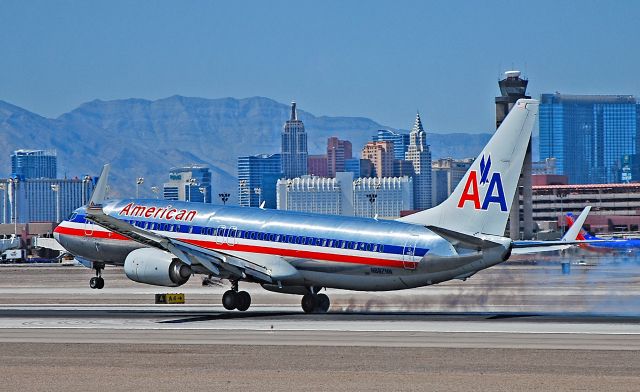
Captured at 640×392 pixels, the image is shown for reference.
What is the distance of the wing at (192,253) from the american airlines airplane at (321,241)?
0.05m

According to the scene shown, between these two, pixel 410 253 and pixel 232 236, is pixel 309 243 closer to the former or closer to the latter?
pixel 232 236

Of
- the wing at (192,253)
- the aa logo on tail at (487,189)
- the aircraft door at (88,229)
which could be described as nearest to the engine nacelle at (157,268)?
the wing at (192,253)

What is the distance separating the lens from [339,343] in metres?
45.2

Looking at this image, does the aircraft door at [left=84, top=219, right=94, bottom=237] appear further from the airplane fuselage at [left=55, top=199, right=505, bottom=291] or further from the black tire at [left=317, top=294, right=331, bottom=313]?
the black tire at [left=317, top=294, right=331, bottom=313]

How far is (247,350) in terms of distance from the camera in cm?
4338

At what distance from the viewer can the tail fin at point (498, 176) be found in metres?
54.8

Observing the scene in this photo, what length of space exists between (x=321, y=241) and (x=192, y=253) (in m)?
5.86

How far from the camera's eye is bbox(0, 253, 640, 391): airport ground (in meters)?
35.5

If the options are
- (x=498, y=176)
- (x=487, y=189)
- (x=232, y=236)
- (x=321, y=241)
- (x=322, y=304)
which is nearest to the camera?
(x=498, y=176)

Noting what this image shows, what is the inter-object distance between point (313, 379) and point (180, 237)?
28490mm

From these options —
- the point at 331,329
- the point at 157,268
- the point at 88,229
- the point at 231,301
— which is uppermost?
the point at 88,229

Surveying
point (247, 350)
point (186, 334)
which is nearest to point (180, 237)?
point (186, 334)

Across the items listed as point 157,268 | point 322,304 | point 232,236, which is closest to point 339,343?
point 322,304

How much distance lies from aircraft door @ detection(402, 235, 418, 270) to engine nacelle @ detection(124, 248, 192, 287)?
32.6ft
